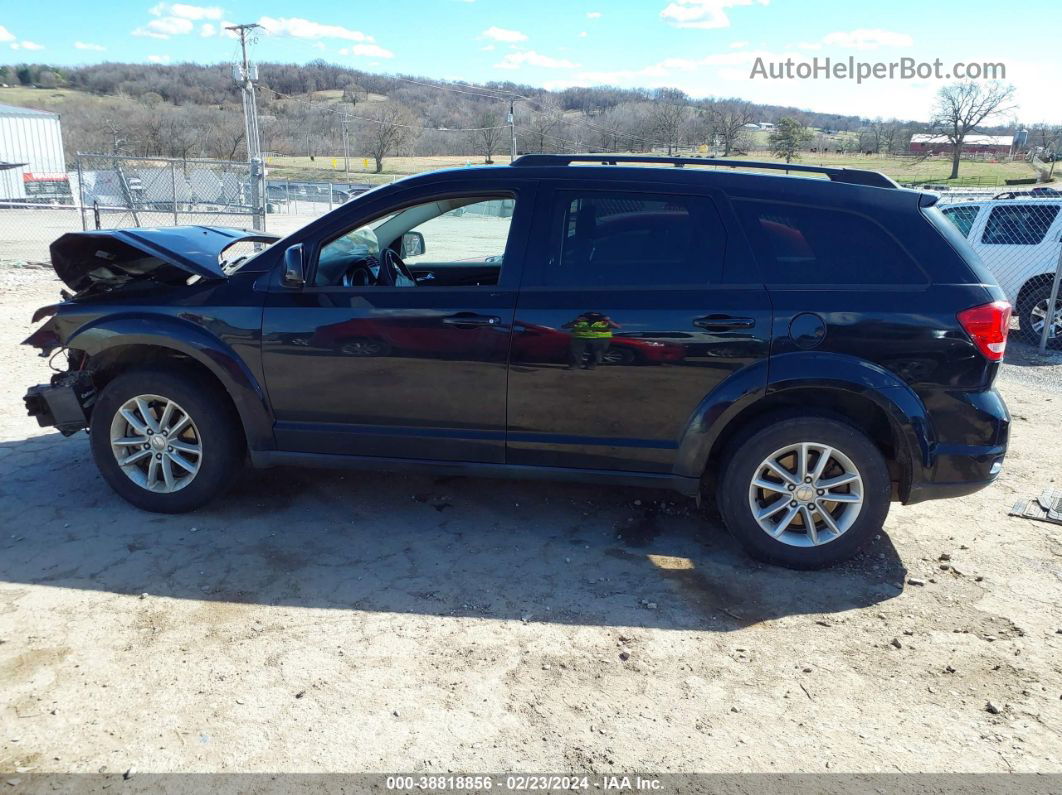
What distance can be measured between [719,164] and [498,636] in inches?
107

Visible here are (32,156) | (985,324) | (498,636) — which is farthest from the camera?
(32,156)

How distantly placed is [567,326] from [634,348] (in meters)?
0.35

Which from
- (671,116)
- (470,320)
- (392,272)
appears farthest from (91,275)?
(671,116)

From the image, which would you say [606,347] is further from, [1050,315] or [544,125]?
[544,125]

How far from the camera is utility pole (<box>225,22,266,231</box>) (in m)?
15.0

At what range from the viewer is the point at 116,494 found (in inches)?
184

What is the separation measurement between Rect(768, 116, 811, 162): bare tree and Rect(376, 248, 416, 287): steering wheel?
21.3 meters

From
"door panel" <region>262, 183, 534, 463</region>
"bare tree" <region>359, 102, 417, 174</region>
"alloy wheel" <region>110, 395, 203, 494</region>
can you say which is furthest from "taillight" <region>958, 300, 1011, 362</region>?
"bare tree" <region>359, 102, 417, 174</region>

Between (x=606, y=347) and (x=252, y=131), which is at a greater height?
(x=252, y=131)

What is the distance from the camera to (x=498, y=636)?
132 inches

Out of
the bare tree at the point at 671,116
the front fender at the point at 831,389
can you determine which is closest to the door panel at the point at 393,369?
the front fender at the point at 831,389

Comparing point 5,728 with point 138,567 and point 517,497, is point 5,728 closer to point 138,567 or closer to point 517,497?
point 138,567

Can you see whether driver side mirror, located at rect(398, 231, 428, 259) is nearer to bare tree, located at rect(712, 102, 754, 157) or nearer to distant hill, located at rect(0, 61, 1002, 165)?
distant hill, located at rect(0, 61, 1002, 165)

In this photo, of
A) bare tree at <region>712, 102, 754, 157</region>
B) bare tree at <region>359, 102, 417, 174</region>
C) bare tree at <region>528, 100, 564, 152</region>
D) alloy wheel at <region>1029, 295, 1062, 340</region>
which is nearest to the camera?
alloy wheel at <region>1029, 295, 1062, 340</region>
